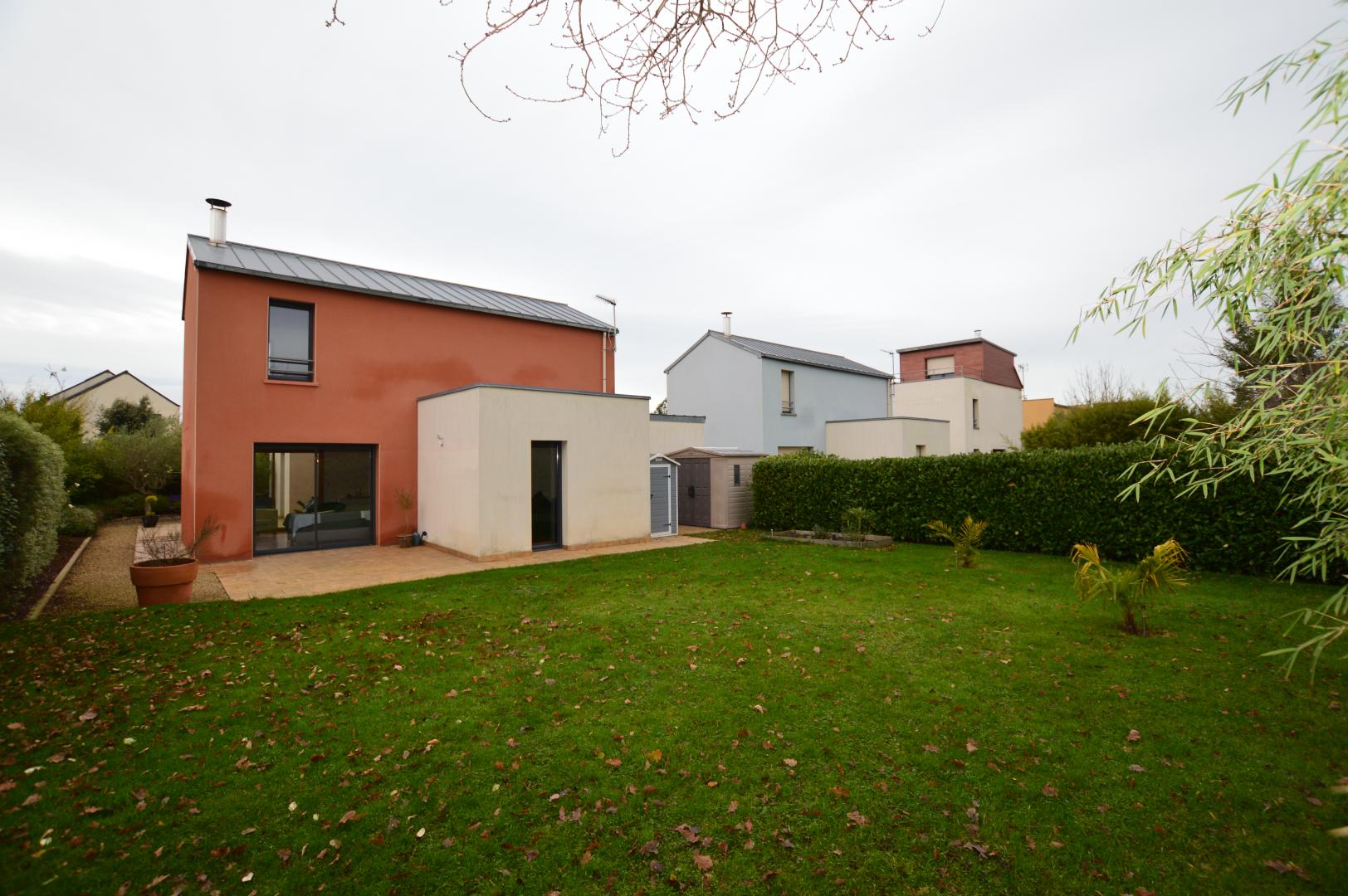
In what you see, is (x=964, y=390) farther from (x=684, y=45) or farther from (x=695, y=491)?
(x=684, y=45)

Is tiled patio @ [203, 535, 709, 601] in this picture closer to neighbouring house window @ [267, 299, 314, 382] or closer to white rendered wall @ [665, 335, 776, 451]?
neighbouring house window @ [267, 299, 314, 382]

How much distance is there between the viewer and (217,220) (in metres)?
11.8

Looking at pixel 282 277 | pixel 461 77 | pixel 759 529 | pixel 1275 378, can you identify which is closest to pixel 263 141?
pixel 282 277

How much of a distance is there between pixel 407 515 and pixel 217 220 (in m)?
7.33

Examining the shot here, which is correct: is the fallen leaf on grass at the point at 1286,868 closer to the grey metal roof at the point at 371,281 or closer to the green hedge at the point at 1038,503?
the green hedge at the point at 1038,503

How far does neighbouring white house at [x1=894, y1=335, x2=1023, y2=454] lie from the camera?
26016mm

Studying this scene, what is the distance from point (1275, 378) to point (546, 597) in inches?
288

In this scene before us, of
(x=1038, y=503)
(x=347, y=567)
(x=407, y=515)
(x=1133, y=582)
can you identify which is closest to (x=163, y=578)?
(x=347, y=567)

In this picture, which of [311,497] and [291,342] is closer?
Result: [291,342]

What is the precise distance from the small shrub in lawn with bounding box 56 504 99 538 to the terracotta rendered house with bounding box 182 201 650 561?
4.69 meters

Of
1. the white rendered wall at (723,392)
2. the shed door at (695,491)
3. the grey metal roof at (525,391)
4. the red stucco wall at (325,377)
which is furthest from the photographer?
the white rendered wall at (723,392)

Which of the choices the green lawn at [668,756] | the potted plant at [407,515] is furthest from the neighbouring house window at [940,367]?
the potted plant at [407,515]

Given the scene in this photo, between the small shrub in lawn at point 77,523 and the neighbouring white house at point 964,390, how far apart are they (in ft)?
95.4

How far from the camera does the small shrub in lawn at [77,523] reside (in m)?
13.8
